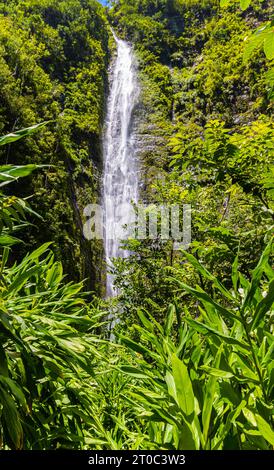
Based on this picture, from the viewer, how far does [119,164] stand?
62.5 ft

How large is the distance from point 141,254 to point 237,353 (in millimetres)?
5498

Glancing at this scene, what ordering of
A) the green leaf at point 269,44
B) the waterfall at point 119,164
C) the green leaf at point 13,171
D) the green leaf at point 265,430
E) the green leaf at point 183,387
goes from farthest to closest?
1. the waterfall at point 119,164
2. the green leaf at point 269,44
3. the green leaf at point 13,171
4. the green leaf at point 183,387
5. the green leaf at point 265,430

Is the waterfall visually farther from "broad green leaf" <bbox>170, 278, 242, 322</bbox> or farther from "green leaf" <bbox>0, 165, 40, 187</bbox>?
"broad green leaf" <bbox>170, 278, 242, 322</bbox>

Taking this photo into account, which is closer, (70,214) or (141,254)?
(141,254)

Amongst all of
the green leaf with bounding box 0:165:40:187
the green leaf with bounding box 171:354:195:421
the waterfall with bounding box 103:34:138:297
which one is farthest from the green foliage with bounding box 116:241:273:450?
the waterfall with bounding box 103:34:138:297

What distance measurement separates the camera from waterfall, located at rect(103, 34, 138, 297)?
1670cm

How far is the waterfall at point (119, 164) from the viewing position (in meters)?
16.7

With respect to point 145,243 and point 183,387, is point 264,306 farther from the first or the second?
point 145,243

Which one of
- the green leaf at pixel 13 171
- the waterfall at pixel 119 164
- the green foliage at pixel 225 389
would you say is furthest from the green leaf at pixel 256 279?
the waterfall at pixel 119 164

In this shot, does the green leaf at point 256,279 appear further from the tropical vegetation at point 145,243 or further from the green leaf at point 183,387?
the green leaf at point 183,387

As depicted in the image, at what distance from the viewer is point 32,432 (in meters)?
0.97

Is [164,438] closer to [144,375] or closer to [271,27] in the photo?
[144,375]

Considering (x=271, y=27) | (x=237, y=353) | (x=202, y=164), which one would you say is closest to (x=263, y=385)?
(x=237, y=353)

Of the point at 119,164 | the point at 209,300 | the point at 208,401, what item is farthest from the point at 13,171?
the point at 119,164
